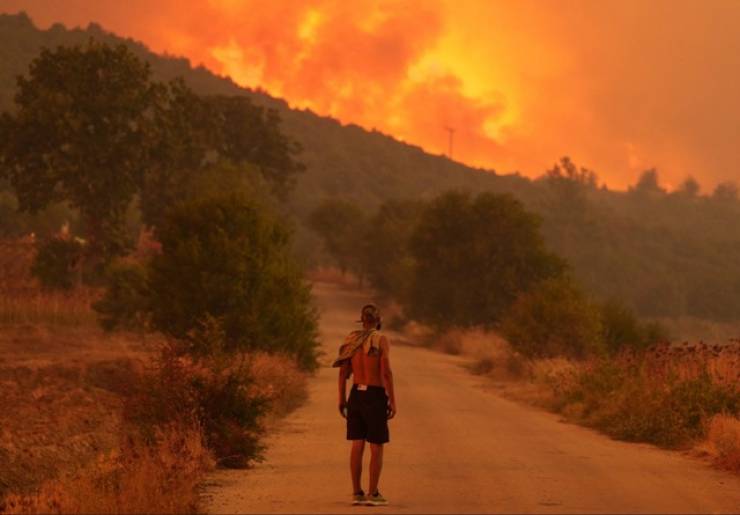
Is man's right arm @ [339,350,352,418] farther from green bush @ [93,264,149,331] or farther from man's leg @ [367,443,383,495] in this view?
green bush @ [93,264,149,331]

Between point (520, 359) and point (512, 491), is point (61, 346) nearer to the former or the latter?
point (520, 359)

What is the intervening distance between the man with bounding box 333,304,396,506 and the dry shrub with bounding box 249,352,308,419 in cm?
988

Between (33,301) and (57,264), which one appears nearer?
(33,301)

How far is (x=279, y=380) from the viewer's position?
2889 cm

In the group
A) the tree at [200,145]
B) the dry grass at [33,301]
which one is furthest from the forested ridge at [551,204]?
the dry grass at [33,301]

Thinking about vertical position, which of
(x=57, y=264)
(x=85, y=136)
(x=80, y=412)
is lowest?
(x=80, y=412)

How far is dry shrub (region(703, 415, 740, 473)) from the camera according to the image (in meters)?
19.1

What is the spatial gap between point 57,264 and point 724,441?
34505mm

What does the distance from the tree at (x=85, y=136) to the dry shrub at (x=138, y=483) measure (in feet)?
112

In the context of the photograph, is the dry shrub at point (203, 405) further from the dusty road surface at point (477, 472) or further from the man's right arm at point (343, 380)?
the man's right arm at point (343, 380)

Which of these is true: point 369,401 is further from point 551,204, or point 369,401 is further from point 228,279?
point 551,204

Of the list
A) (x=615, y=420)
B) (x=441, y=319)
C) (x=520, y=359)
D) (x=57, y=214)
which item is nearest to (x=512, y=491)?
(x=615, y=420)

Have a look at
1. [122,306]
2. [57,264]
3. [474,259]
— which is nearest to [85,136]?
[57,264]

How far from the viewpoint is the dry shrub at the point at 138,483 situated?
13.2 metres
